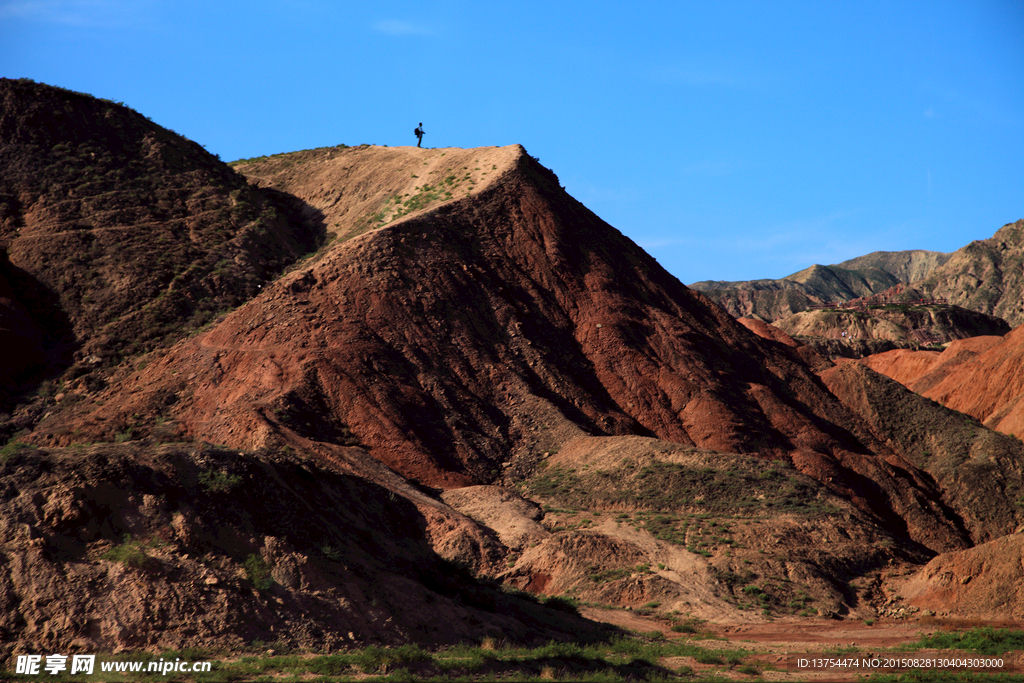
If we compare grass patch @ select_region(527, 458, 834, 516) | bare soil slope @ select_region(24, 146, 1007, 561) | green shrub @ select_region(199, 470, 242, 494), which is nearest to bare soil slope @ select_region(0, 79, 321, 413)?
bare soil slope @ select_region(24, 146, 1007, 561)

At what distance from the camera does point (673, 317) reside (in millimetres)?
45375

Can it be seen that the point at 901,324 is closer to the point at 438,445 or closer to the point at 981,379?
the point at 981,379

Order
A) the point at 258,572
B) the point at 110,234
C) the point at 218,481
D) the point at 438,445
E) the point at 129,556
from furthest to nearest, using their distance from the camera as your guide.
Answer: the point at 110,234 < the point at 438,445 < the point at 218,481 < the point at 258,572 < the point at 129,556

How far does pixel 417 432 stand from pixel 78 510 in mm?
18894

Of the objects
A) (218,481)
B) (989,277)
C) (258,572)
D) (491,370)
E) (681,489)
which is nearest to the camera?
(258,572)

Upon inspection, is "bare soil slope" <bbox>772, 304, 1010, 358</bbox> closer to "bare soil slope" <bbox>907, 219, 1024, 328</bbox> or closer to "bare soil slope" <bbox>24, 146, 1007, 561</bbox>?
"bare soil slope" <bbox>907, 219, 1024, 328</bbox>

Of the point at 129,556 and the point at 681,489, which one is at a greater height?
the point at 129,556

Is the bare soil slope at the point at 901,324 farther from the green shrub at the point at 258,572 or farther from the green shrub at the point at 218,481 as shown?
the green shrub at the point at 258,572

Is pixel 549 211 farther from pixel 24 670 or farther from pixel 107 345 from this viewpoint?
pixel 24 670

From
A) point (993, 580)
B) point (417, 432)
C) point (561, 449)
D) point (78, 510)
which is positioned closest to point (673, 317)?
point (561, 449)

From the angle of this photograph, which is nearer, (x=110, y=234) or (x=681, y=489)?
(x=681, y=489)

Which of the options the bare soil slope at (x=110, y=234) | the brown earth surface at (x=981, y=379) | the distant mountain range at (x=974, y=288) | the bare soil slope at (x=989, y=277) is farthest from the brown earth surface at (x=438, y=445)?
the distant mountain range at (x=974, y=288)

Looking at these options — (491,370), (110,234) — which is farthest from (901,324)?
(110,234)

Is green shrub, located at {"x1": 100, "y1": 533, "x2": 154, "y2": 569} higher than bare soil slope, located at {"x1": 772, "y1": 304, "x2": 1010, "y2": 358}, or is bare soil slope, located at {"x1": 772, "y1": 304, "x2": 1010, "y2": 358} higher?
bare soil slope, located at {"x1": 772, "y1": 304, "x2": 1010, "y2": 358}
